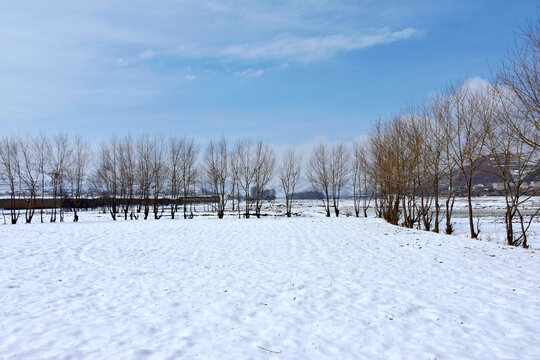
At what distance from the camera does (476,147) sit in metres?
12.9

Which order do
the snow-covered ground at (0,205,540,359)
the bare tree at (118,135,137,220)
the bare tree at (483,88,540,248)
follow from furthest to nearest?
the bare tree at (118,135,137,220) < the bare tree at (483,88,540,248) < the snow-covered ground at (0,205,540,359)

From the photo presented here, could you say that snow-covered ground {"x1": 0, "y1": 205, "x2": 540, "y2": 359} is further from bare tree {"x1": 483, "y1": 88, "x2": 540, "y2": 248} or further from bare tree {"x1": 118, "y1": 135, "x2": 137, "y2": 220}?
bare tree {"x1": 118, "y1": 135, "x2": 137, "y2": 220}

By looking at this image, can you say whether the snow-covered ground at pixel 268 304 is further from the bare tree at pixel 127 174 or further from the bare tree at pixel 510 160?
the bare tree at pixel 127 174

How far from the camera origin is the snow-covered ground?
3809 mm

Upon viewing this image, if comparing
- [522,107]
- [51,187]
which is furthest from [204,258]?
[51,187]

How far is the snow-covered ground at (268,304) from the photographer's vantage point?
381 cm

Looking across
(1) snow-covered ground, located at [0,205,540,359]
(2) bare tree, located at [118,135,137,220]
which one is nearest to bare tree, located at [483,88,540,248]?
(1) snow-covered ground, located at [0,205,540,359]

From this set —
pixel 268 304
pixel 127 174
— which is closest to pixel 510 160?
pixel 268 304

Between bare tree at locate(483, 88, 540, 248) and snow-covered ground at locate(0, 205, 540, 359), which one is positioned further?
bare tree at locate(483, 88, 540, 248)

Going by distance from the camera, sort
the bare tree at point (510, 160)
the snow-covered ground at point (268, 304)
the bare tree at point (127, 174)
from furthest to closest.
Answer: the bare tree at point (127, 174) → the bare tree at point (510, 160) → the snow-covered ground at point (268, 304)

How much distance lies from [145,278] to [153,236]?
6907 millimetres

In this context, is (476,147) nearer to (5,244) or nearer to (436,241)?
(436,241)

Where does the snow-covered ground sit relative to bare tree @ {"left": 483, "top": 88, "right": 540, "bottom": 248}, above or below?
below

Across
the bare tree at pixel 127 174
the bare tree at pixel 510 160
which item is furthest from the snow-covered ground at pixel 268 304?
the bare tree at pixel 127 174
